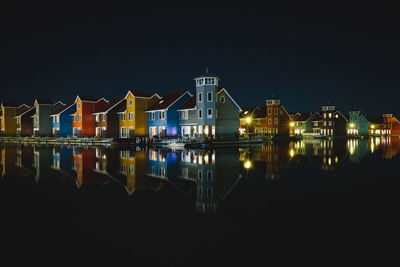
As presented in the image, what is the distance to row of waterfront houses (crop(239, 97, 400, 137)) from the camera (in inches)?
2972

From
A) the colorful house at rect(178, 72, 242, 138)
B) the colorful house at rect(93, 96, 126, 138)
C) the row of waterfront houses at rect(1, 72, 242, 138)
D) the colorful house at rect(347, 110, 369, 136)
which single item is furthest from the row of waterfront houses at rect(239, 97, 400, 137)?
the colorful house at rect(93, 96, 126, 138)

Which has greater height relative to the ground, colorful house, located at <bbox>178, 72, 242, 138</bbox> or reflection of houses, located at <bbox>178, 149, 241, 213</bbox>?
colorful house, located at <bbox>178, 72, 242, 138</bbox>

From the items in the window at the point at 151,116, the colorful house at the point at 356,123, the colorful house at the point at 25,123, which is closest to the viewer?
the window at the point at 151,116

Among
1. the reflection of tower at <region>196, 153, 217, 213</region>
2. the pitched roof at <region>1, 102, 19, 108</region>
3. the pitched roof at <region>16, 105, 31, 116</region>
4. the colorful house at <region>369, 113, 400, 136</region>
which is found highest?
the pitched roof at <region>1, 102, 19, 108</region>

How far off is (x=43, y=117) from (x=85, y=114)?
15.8 metres

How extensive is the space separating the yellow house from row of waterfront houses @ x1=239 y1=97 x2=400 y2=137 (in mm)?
28768

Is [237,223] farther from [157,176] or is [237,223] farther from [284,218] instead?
[157,176]

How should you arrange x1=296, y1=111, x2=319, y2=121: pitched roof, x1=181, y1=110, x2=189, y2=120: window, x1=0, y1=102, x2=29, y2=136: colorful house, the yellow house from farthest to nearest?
x1=296, y1=111, x2=319, y2=121: pitched roof < x1=0, y1=102, x2=29, y2=136: colorful house < the yellow house < x1=181, y1=110, x2=189, y2=120: window

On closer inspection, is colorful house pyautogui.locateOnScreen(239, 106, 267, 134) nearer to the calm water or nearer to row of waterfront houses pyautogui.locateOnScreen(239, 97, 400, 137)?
row of waterfront houses pyautogui.locateOnScreen(239, 97, 400, 137)

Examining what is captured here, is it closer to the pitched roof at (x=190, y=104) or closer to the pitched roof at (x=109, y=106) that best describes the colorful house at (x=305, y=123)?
the pitched roof at (x=190, y=104)

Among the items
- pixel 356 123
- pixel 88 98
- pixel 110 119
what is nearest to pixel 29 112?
pixel 88 98

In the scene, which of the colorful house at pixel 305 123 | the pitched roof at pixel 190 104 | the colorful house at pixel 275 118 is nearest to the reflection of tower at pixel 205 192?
the pitched roof at pixel 190 104

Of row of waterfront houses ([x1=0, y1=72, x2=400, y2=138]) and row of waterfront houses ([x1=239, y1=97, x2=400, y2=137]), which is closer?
row of waterfront houses ([x1=0, y1=72, x2=400, y2=138])

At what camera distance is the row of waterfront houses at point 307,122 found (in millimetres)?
75500
